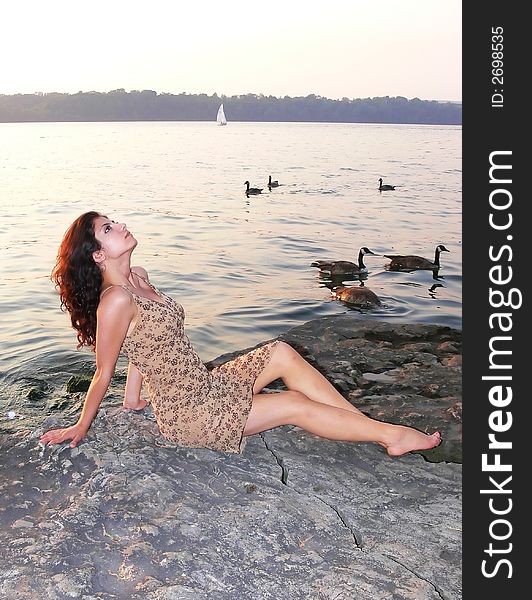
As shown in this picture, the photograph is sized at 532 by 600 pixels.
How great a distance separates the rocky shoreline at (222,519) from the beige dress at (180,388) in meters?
0.12

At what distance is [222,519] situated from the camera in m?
3.75

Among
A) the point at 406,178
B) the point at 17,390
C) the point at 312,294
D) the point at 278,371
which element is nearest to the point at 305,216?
the point at 312,294

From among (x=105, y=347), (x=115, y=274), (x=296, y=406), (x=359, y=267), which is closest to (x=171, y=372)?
(x=105, y=347)

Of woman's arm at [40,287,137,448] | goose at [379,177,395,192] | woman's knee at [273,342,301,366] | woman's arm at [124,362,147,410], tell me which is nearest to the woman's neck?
woman's arm at [40,287,137,448]

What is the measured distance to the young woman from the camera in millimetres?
4328

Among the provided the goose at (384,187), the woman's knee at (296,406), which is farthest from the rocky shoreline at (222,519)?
the goose at (384,187)

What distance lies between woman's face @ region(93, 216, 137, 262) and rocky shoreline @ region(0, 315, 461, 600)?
1075mm

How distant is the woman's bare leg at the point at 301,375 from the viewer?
4.82m

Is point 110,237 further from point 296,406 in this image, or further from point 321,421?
point 321,421

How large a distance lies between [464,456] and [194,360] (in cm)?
187

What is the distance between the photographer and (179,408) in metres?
4.48

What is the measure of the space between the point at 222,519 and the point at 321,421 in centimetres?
109

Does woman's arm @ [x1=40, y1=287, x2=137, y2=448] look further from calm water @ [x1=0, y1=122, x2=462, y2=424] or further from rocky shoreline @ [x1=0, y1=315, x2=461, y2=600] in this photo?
calm water @ [x1=0, y1=122, x2=462, y2=424]

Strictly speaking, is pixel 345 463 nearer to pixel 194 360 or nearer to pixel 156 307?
pixel 194 360
